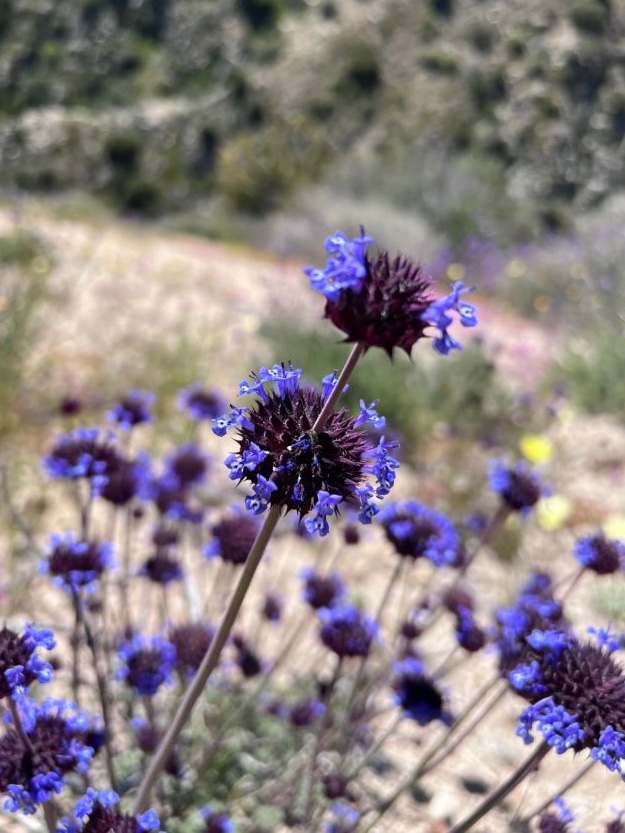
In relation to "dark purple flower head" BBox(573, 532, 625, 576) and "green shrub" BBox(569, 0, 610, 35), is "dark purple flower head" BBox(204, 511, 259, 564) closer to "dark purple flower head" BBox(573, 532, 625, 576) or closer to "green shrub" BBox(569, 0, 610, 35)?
"dark purple flower head" BBox(573, 532, 625, 576)

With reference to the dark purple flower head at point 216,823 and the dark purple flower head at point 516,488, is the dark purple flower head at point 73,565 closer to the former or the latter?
the dark purple flower head at point 216,823

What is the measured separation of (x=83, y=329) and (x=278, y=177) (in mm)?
25222

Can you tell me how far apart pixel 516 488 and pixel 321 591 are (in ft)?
2.56

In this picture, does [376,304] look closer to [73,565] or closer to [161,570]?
[73,565]

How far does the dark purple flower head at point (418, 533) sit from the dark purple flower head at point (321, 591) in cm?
37

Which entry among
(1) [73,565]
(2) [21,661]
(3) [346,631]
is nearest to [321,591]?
(3) [346,631]

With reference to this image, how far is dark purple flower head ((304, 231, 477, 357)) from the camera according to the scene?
1120 mm

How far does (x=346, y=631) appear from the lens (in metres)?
2.25

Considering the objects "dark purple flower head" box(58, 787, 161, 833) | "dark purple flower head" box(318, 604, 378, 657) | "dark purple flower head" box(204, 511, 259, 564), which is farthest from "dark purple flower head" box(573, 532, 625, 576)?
"dark purple flower head" box(58, 787, 161, 833)

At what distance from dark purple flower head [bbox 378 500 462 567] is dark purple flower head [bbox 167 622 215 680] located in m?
0.66


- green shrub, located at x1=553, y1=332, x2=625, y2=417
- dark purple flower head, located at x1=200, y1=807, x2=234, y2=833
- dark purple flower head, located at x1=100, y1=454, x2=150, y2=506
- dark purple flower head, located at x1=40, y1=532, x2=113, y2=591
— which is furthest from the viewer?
green shrub, located at x1=553, y1=332, x2=625, y2=417

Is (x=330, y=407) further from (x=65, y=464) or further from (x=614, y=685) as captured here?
(x=65, y=464)

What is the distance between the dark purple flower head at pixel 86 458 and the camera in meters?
2.19

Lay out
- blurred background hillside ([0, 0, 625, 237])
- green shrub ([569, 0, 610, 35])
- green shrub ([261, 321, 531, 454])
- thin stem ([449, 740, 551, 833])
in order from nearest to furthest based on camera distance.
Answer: thin stem ([449, 740, 551, 833]) < green shrub ([261, 321, 531, 454]) < blurred background hillside ([0, 0, 625, 237]) < green shrub ([569, 0, 610, 35])
